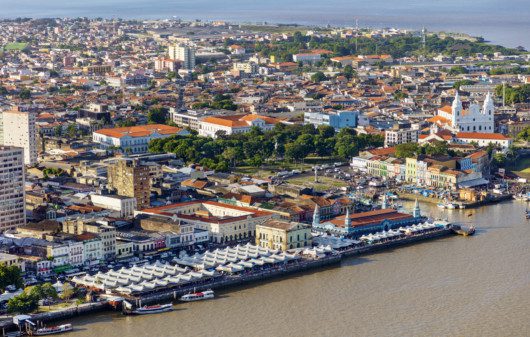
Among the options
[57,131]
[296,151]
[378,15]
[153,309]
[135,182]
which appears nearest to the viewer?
[153,309]

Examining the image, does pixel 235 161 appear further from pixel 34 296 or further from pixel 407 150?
pixel 34 296

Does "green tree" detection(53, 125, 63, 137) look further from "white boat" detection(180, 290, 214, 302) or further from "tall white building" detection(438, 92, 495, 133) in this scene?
"white boat" detection(180, 290, 214, 302)

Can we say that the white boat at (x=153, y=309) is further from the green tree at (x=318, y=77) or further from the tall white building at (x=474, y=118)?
the green tree at (x=318, y=77)

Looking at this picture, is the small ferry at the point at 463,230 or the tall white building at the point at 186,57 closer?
the small ferry at the point at 463,230

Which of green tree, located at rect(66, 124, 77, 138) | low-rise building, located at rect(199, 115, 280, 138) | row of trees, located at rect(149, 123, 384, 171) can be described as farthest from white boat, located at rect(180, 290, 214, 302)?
green tree, located at rect(66, 124, 77, 138)

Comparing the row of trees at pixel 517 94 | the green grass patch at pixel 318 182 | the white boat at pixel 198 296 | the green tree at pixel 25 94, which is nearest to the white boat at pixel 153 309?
the white boat at pixel 198 296

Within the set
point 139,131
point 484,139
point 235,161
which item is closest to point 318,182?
point 235,161

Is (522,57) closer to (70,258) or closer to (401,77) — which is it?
(401,77)
